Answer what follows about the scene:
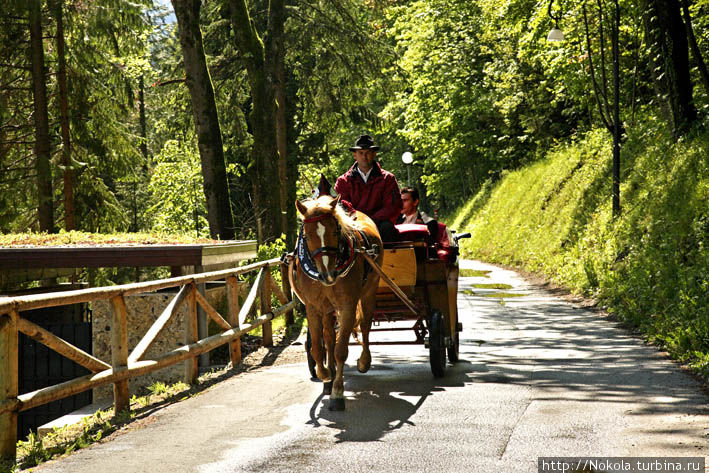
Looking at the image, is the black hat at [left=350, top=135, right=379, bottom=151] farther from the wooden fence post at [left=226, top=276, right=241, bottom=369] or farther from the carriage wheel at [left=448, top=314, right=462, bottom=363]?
the wooden fence post at [left=226, top=276, right=241, bottom=369]

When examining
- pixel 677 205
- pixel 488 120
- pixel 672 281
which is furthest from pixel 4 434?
pixel 488 120

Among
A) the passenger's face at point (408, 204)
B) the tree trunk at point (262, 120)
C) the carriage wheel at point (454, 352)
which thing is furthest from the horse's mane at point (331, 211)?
the tree trunk at point (262, 120)

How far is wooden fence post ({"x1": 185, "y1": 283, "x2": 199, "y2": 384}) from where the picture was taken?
10117 millimetres

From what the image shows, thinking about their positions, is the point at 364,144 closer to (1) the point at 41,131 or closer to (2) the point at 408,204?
(2) the point at 408,204

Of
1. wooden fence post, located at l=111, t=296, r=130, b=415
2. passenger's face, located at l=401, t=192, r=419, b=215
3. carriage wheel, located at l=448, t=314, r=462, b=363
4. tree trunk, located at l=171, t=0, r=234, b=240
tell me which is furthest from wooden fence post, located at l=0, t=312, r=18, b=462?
tree trunk, located at l=171, t=0, r=234, b=240

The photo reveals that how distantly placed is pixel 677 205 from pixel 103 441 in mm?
12618

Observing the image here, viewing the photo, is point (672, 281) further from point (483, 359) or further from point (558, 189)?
point (558, 189)

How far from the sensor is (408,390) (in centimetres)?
910

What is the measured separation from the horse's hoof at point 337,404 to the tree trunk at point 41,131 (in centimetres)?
1677

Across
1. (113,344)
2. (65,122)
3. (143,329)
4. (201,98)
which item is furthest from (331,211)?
(65,122)

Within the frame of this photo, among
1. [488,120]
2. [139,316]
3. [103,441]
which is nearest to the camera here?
[103,441]

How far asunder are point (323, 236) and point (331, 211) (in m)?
0.26

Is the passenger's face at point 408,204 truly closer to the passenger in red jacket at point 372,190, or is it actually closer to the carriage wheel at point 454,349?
the passenger in red jacket at point 372,190

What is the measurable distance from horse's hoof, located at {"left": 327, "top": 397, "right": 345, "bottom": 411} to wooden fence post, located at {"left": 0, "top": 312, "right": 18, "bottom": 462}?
290cm
